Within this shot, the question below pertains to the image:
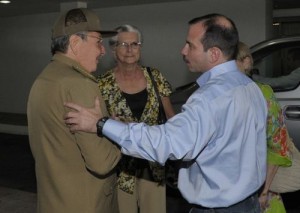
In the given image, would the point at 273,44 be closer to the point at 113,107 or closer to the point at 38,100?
the point at 113,107

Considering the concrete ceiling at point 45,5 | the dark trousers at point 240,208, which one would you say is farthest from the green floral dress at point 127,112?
the concrete ceiling at point 45,5

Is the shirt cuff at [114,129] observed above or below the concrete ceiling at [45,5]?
below

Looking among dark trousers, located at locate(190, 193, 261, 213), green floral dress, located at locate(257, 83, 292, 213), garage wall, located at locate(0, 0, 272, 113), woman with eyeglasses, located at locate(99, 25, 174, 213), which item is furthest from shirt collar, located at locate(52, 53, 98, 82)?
garage wall, located at locate(0, 0, 272, 113)

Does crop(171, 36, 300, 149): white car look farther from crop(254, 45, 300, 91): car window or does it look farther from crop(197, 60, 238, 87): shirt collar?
crop(197, 60, 238, 87): shirt collar

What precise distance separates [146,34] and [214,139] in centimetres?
831

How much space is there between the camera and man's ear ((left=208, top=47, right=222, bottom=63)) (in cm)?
182

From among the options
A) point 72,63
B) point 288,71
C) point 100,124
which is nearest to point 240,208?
point 100,124

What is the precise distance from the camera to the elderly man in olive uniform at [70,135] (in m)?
1.87

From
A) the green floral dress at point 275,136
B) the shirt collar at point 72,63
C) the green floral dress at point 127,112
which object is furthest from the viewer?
the green floral dress at point 127,112

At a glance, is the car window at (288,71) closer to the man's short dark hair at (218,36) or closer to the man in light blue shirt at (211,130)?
the man in light blue shirt at (211,130)

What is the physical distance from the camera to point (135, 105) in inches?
124

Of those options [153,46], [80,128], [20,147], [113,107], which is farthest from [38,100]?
[153,46]

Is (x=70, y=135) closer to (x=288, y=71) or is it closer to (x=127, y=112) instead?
(x=127, y=112)

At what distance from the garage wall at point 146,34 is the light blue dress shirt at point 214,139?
7131mm
